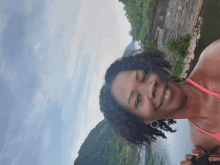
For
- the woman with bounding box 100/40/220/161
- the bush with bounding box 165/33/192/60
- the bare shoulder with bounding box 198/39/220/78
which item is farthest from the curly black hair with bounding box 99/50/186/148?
the bush with bounding box 165/33/192/60

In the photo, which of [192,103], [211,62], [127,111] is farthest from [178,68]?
[127,111]

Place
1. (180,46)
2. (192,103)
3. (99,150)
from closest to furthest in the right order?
1. (192,103)
2. (180,46)
3. (99,150)

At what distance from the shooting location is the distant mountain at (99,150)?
19.9 metres

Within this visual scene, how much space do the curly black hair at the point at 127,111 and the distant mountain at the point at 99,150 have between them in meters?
14.8

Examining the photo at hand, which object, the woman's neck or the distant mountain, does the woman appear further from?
the distant mountain

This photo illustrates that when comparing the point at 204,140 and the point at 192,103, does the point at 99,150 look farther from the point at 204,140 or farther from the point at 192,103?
the point at 192,103

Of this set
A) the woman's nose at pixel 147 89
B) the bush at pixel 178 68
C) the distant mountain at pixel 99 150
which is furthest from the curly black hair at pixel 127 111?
the distant mountain at pixel 99 150

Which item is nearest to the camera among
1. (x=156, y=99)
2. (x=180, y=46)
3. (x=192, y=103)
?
(x=156, y=99)

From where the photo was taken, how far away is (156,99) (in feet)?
6.72

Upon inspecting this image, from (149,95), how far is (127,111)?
593 millimetres

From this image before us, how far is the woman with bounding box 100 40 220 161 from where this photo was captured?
210cm

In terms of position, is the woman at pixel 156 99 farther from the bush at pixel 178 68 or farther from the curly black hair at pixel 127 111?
the bush at pixel 178 68

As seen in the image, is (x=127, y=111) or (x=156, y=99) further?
(x=127, y=111)

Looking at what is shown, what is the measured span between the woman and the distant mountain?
1505 centimetres
